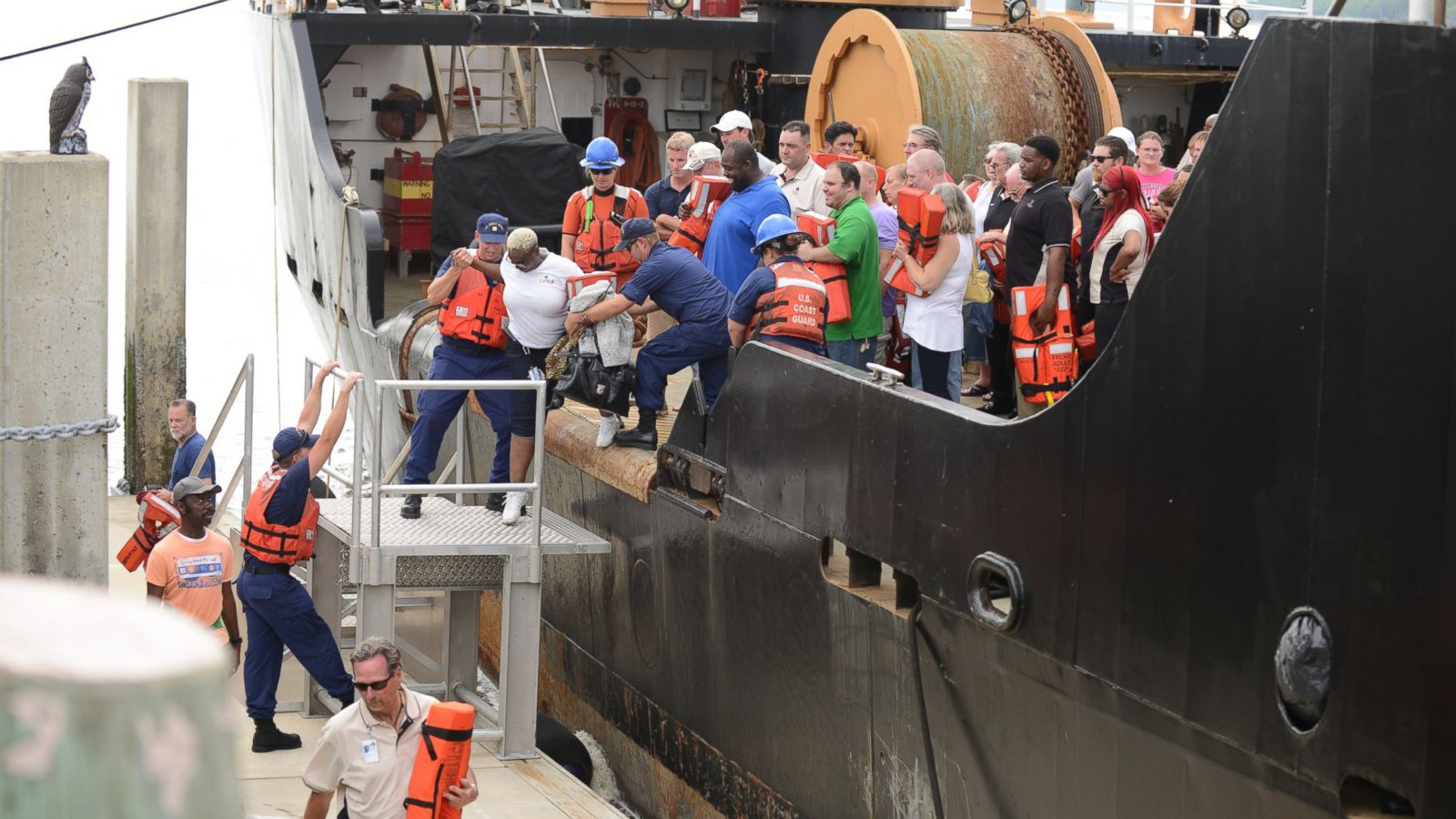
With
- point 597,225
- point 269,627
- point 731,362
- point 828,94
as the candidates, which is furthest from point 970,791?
point 828,94


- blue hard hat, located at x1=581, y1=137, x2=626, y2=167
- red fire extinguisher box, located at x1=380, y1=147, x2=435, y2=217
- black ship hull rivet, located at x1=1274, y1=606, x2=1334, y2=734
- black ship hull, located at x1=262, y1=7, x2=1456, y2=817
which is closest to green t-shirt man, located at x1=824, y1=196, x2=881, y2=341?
black ship hull, located at x1=262, y1=7, x2=1456, y2=817

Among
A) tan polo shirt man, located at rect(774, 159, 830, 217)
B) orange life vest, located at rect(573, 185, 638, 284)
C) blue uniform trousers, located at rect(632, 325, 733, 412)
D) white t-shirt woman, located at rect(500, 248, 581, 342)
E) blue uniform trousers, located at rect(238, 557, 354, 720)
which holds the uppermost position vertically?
tan polo shirt man, located at rect(774, 159, 830, 217)

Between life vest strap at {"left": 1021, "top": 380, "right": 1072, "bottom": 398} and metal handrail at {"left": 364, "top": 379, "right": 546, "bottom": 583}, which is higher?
life vest strap at {"left": 1021, "top": 380, "right": 1072, "bottom": 398}

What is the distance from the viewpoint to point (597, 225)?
883 centimetres

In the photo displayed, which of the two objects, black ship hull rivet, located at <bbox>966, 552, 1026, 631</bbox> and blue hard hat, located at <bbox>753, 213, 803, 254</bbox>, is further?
blue hard hat, located at <bbox>753, 213, 803, 254</bbox>

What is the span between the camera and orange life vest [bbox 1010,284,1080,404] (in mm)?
6766

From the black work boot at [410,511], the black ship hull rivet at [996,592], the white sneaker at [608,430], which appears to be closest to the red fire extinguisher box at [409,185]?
the white sneaker at [608,430]

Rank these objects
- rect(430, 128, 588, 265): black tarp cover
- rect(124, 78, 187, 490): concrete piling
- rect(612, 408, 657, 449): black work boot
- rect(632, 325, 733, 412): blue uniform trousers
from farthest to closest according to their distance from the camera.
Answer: rect(124, 78, 187, 490): concrete piling < rect(430, 128, 588, 265): black tarp cover < rect(612, 408, 657, 449): black work boot < rect(632, 325, 733, 412): blue uniform trousers

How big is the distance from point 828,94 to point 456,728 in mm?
7066

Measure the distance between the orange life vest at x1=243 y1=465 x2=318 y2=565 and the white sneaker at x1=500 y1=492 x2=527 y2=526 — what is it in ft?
3.09

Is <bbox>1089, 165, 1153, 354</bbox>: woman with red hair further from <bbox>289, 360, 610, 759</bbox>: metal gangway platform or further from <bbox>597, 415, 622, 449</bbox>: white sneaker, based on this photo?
<bbox>597, 415, 622, 449</bbox>: white sneaker

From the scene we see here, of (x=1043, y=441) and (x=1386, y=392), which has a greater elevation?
(x=1386, y=392)

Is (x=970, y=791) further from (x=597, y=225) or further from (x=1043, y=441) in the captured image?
(x=597, y=225)

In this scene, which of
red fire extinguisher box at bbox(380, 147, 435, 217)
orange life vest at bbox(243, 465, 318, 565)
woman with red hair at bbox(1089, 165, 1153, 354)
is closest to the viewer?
woman with red hair at bbox(1089, 165, 1153, 354)
